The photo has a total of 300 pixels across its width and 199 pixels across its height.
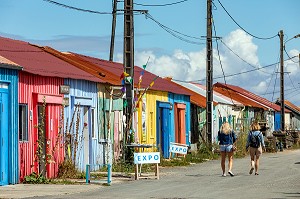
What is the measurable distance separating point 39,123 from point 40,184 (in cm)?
241

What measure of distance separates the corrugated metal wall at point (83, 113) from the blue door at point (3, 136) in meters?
4.21

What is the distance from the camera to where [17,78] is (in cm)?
2372

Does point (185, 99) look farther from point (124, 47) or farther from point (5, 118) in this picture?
point (5, 118)

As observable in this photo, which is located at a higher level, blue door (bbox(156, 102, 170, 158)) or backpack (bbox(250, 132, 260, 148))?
blue door (bbox(156, 102, 170, 158))

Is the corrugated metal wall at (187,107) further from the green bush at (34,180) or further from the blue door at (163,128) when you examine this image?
the green bush at (34,180)

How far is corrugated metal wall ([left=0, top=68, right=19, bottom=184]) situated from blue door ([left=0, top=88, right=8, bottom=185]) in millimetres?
129

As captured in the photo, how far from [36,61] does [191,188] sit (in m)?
8.06

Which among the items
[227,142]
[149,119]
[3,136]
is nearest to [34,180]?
[3,136]

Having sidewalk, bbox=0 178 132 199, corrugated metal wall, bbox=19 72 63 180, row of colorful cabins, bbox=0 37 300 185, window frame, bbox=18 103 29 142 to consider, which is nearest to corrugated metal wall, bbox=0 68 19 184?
row of colorful cabins, bbox=0 37 300 185

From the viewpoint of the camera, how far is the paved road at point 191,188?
19.6 m

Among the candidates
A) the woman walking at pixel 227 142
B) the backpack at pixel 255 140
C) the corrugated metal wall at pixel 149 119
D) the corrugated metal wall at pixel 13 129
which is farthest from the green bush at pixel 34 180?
the corrugated metal wall at pixel 149 119

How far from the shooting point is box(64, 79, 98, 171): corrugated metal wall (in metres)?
27.9

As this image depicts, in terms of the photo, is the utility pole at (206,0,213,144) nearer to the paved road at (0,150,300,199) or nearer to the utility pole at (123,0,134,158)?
the utility pole at (123,0,134,158)

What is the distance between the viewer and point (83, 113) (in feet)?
96.5
